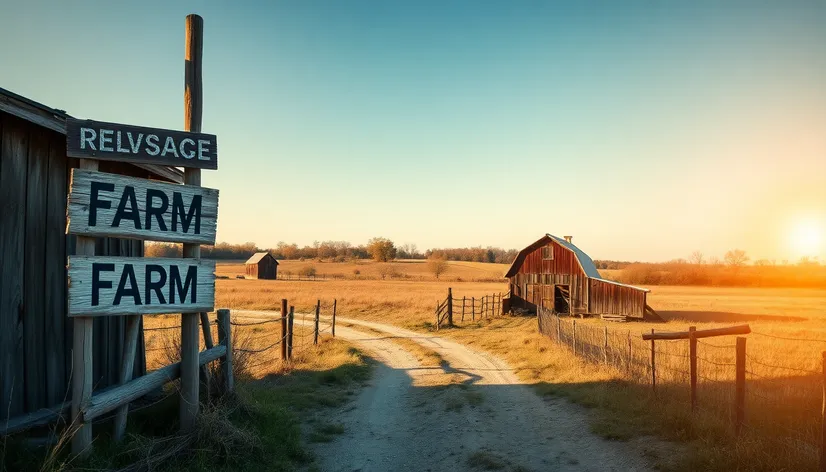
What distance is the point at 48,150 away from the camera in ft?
21.6

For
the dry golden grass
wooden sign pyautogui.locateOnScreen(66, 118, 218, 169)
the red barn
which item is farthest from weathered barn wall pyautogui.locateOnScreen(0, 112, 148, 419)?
the dry golden grass

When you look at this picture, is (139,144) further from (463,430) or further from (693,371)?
(693,371)

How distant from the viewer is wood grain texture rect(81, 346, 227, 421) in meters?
5.54

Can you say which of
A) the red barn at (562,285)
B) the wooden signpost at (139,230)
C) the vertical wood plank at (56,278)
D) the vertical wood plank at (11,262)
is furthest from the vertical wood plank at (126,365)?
the red barn at (562,285)

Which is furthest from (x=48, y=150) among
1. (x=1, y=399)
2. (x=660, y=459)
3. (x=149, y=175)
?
(x=660, y=459)

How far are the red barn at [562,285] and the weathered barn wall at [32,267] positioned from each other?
96.3ft

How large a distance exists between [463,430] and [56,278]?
699 centimetres

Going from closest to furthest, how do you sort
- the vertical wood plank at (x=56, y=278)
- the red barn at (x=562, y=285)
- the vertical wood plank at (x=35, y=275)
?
the vertical wood plank at (x=35, y=275) → the vertical wood plank at (x=56, y=278) → the red barn at (x=562, y=285)

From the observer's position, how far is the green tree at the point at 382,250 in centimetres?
12512

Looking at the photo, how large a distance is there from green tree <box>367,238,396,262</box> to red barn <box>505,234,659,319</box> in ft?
297

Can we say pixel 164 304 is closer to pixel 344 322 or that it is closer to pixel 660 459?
pixel 660 459

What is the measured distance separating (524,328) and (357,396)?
15.0 meters

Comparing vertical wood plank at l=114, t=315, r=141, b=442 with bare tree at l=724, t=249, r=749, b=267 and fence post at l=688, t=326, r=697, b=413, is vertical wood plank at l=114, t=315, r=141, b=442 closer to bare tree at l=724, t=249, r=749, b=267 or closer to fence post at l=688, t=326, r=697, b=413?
fence post at l=688, t=326, r=697, b=413

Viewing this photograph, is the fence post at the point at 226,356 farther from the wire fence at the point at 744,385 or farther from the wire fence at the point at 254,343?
the wire fence at the point at 744,385
